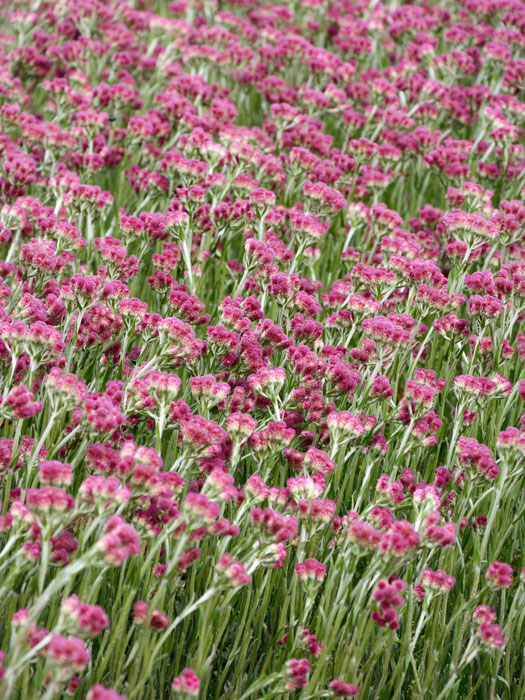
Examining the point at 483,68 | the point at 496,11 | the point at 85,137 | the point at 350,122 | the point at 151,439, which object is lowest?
the point at 151,439

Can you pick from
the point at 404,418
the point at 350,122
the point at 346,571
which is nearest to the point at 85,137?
the point at 350,122

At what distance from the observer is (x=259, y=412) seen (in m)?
3.84

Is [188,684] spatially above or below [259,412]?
below

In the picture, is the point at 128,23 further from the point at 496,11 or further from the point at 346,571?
the point at 346,571

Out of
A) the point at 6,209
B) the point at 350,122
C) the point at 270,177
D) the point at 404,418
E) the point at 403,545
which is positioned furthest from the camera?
the point at 350,122

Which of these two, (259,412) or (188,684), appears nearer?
(188,684)

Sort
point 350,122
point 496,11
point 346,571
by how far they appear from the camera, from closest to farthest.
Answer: point 346,571
point 350,122
point 496,11

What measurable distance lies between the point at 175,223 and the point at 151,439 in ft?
4.09

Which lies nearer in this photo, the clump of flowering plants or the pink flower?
the pink flower

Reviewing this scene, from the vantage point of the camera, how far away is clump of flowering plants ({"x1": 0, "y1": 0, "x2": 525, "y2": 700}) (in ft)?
9.11

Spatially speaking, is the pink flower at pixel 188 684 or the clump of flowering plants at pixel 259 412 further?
the clump of flowering plants at pixel 259 412

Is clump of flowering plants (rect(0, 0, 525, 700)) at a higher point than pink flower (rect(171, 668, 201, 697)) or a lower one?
higher

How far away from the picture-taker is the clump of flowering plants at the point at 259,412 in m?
2.78

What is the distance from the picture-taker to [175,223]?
4465 millimetres
